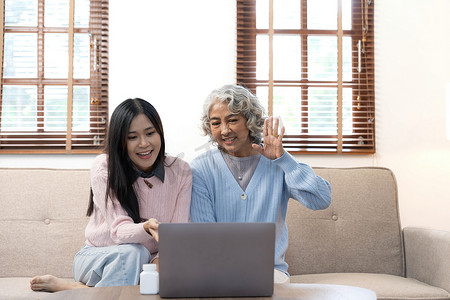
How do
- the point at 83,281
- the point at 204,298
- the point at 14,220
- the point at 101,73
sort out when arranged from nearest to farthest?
1. the point at 204,298
2. the point at 83,281
3. the point at 14,220
4. the point at 101,73

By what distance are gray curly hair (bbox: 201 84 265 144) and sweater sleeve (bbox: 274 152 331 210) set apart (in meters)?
0.21

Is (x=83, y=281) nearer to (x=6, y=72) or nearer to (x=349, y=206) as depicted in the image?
(x=349, y=206)

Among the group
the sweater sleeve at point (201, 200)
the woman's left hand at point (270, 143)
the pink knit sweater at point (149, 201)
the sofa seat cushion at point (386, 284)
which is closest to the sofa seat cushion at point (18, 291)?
the pink knit sweater at point (149, 201)

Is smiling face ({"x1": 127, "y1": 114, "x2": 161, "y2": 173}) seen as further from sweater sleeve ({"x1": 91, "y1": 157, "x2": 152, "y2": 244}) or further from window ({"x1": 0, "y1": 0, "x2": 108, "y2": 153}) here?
window ({"x1": 0, "y1": 0, "x2": 108, "y2": 153})

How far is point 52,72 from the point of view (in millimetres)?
3076

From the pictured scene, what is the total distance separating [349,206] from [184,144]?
994 millimetres

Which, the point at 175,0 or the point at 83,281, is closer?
the point at 83,281

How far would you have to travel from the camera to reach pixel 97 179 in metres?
1.99

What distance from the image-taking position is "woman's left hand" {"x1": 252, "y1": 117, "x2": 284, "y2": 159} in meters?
2.00

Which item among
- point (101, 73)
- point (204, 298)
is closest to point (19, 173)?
point (101, 73)

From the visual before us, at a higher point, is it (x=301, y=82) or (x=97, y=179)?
(x=301, y=82)

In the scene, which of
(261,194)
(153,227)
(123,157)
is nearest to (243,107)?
(261,194)

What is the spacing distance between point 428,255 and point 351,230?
38cm

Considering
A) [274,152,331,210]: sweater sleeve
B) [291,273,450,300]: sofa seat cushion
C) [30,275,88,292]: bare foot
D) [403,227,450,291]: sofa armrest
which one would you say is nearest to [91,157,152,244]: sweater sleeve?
[30,275,88,292]: bare foot
